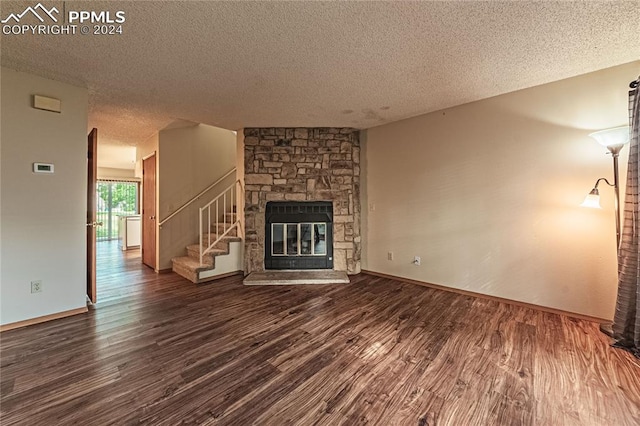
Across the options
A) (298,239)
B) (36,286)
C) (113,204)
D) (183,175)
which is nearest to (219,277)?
(298,239)

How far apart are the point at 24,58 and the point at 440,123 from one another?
14.4 feet

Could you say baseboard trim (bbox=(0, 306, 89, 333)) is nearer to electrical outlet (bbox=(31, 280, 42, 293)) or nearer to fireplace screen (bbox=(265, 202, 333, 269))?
electrical outlet (bbox=(31, 280, 42, 293))

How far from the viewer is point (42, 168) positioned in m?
2.43

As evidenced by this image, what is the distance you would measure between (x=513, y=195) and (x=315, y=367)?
288 centimetres

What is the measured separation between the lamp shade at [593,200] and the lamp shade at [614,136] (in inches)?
16.6

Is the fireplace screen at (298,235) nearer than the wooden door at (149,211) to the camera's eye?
Yes

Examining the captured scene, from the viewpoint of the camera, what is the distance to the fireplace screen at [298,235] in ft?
13.6

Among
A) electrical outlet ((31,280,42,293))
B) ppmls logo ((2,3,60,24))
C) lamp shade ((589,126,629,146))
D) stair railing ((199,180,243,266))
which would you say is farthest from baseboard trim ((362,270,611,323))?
ppmls logo ((2,3,60,24))

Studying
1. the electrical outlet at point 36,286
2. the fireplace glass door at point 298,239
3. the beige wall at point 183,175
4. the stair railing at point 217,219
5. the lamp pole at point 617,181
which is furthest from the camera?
the beige wall at point 183,175

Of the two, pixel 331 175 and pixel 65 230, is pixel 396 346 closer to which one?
pixel 331 175

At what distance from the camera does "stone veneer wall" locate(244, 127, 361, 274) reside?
4.10 metres

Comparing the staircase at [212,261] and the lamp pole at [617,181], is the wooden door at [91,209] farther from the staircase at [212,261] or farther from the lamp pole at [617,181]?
the lamp pole at [617,181]

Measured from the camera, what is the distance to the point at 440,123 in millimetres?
3436

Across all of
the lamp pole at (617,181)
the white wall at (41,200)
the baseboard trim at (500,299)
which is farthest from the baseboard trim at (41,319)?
the lamp pole at (617,181)
